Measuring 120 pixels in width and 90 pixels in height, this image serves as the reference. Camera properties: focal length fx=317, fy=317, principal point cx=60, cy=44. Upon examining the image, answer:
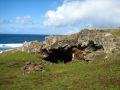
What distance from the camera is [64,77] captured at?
37.5 metres

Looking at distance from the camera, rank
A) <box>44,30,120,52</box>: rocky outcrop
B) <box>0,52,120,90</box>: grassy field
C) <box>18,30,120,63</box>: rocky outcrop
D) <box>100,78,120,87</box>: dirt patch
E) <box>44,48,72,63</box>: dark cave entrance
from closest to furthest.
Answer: <box>100,78,120,87</box>: dirt patch < <box>0,52,120,90</box>: grassy field < <box>44,30,120,52</box>: rocky outcrop < <box>18,30,120,63</box>: rocky outcrop < <box>44,48,72,63</box>: dark cave entrance

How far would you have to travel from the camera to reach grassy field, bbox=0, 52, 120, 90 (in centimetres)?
3288

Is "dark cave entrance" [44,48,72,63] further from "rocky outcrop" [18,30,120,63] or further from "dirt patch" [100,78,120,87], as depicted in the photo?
"dirt patch" [100,78,120,87]

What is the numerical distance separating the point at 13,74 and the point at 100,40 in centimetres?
1666

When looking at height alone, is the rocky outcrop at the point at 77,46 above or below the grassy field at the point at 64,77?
above

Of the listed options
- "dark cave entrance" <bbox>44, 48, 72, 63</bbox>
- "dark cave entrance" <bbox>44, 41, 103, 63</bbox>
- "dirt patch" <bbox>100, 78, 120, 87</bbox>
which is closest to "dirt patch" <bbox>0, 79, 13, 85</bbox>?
"dirt patch" <bbox>100, 78, 120, 87</bbox>

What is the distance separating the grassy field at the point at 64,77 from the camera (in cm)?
3288

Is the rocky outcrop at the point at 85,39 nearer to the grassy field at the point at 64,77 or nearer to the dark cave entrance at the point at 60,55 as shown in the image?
the dark cave entrance at the point at 60,55

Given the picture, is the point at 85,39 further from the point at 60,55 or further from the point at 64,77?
the point at 64,77

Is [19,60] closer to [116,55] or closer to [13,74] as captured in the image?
[13,74]

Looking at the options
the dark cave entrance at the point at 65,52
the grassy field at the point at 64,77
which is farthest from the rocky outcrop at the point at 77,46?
the grassy field at the point at 64,77

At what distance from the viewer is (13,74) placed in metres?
43.0

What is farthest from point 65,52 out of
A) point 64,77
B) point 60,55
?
point 64,77

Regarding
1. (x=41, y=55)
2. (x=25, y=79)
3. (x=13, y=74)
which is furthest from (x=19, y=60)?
(x=25, y=79)
